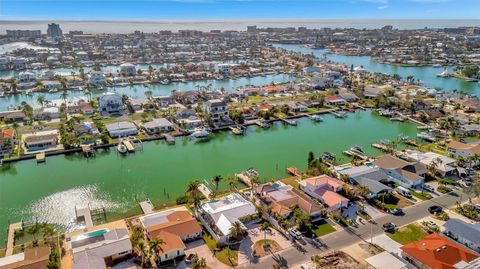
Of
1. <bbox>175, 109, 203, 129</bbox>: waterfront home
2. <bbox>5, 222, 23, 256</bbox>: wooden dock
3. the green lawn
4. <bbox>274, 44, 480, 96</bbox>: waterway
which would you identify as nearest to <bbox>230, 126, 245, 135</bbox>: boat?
<bbox>175, 109, 203, 129</bbox>: waterfront home

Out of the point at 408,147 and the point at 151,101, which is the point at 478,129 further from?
the point at 151,101

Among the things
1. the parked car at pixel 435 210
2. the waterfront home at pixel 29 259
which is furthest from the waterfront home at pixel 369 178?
the waterfront home at pixel 29 259

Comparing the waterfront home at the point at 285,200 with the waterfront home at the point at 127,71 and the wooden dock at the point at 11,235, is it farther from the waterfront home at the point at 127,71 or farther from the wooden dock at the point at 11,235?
the waterfront home at the point at 127,71

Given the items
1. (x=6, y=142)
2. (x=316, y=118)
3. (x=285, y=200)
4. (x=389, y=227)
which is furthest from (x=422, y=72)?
(x=6, y=142)

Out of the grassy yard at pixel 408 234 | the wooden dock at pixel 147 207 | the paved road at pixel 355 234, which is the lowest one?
the grassy yard at pixel 408 234

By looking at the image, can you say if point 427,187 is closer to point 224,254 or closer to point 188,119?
point 224,254

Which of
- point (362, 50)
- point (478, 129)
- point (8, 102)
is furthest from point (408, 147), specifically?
point (362, 50)
